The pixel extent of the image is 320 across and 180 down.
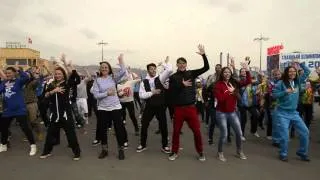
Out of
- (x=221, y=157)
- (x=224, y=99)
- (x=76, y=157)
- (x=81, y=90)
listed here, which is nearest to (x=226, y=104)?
(x=224, y=99)

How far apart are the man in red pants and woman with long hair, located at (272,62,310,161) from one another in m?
1.47

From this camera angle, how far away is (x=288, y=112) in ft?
26.1

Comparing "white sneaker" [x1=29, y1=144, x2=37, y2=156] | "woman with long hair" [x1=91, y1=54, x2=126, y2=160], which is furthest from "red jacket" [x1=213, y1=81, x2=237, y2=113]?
"white sneaker" [x1=29, y1=144, x2=37, y2=156]

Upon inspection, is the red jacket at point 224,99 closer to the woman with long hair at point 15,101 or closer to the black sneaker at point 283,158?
the black sneaker at point 283,158

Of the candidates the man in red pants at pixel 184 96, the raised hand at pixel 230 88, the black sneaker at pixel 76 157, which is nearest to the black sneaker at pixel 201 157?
the man in red pants at pixel 184 96

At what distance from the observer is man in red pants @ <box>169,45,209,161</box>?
Answer: 782 cm

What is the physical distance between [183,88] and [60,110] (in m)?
2.32

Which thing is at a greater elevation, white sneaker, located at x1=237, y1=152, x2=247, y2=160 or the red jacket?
the red jacket

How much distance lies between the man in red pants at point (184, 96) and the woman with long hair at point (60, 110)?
6.14ft

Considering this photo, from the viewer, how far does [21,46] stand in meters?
51.3

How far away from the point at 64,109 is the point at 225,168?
→ 123 inches

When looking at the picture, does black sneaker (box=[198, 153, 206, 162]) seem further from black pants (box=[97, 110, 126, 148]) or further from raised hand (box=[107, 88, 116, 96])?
raised hand (box=[107, 88, 116, 96])

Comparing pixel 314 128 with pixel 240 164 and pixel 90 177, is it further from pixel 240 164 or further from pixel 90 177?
pixel 90 177

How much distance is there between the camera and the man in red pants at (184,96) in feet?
Answer: 25.6
